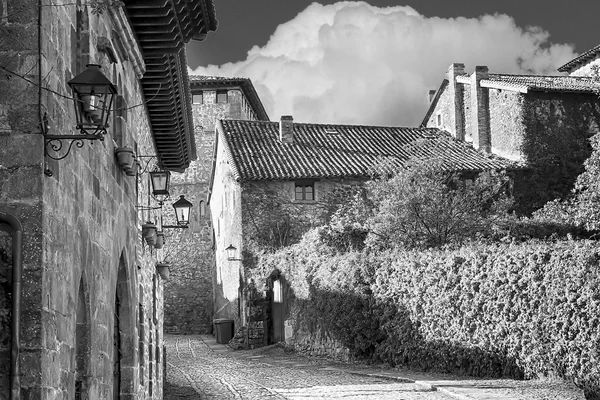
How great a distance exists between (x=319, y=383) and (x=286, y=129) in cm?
2066

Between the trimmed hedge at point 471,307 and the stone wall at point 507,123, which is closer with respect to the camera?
the trimmed hedge at point 471,307

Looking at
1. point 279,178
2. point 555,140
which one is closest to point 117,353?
point 279,178

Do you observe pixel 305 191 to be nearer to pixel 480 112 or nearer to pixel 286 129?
pixel 286 129

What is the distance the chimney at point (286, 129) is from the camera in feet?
126

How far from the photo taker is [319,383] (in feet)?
63.6

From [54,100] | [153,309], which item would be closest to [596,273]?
[153,309]

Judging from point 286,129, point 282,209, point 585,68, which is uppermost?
point 585,68

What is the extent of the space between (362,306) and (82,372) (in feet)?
53.1

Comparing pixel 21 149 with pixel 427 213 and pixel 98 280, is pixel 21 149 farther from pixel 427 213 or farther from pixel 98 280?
pixel 427 213

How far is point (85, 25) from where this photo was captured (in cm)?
841

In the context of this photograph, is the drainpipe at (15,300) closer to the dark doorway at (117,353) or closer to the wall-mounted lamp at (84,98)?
the wall-mounted lamp at (84,98)

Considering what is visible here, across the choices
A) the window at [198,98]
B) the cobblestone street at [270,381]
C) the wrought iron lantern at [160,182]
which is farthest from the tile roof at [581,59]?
the wrought iron lantern at [160,182]

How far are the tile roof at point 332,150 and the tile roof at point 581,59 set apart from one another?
837cm

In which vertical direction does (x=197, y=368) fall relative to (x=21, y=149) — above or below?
below
